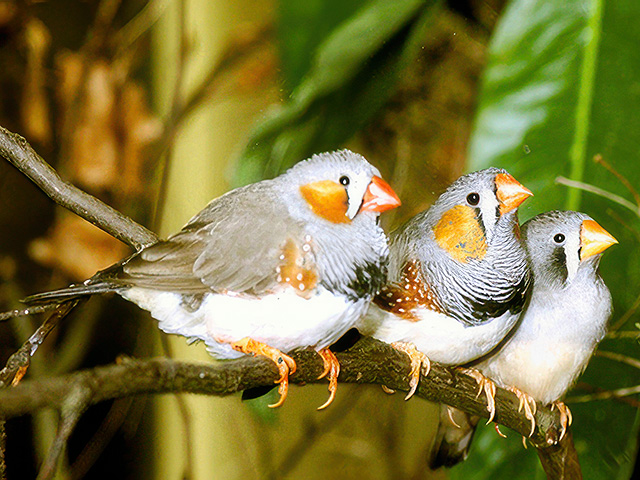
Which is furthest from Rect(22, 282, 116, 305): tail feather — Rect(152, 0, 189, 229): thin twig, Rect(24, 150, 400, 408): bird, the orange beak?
the orange beak

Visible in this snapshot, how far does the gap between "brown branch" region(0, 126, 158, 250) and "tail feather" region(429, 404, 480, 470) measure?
1.48 feet

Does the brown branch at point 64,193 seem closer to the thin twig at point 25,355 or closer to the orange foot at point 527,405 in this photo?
the thin twig at point 25,355

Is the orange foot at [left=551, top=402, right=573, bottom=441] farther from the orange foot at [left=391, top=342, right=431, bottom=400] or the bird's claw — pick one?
the orange foot at [left=391, top=342, right=431, bottom=400]

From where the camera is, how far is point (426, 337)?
2.00 feet

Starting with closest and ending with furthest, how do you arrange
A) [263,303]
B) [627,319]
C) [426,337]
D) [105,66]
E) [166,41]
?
[263,303] < [426,337] < [627,319] < [166,41] < [105,66]

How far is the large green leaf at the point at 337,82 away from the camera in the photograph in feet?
2.29

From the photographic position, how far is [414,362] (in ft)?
1.93

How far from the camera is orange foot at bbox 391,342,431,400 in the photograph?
578 mm

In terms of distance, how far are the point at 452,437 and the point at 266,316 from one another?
1.44ft

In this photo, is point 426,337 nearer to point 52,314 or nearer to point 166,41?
point 52,314

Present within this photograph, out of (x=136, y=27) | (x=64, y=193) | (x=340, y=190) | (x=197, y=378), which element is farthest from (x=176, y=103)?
(x=197, y=378)

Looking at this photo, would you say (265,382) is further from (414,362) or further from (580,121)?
(580,121)

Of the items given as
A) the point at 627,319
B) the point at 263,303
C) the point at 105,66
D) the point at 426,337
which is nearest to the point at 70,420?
the point at 263,303

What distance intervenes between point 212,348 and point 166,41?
20.2 inches
